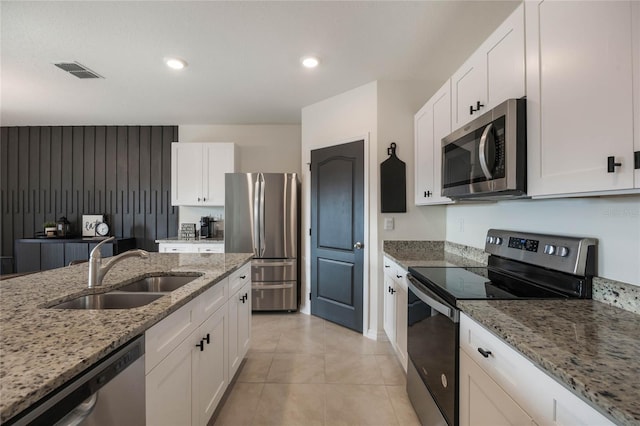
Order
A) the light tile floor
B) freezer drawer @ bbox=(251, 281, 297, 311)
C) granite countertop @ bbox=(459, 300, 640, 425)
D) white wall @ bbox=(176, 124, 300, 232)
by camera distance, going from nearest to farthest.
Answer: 1. granite countertop @ bbox=(459, 300, 640, 425)
2. the light tile floor
3. freezer drawer @ bbox=(251, 281, 297, 311)
4. white wall @ bbox=(176, 124, 300, 232)

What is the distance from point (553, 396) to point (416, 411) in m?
1.25

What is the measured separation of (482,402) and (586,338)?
1.38 ft

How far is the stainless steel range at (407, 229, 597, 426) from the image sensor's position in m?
1.20

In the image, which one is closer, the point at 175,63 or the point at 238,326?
the point at 238,326

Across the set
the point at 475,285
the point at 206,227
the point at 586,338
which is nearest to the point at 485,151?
the point at 475,285

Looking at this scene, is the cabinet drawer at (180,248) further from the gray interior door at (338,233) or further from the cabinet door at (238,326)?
the cabinet door at (238,326)

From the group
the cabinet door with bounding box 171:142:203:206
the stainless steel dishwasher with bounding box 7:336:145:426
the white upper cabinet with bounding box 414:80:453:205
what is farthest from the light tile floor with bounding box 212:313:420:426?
the cabinet door with bounding box 171:142:203:206

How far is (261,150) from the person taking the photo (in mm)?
4367

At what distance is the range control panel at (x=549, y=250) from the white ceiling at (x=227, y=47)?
149cm

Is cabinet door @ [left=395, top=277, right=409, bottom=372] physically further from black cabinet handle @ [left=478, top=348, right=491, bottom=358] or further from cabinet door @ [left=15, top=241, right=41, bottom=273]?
cabinet door @ [left=15, top=241, right=41, bottom=273]

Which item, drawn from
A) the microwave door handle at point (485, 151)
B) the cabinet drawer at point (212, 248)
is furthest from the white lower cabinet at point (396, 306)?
the cabinet drawer at point (212, 248)

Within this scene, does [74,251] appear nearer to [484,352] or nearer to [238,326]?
[238,326]

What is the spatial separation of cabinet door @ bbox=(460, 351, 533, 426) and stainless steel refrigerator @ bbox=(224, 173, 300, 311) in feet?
8.35

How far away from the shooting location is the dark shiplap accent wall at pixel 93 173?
4.38 metres
